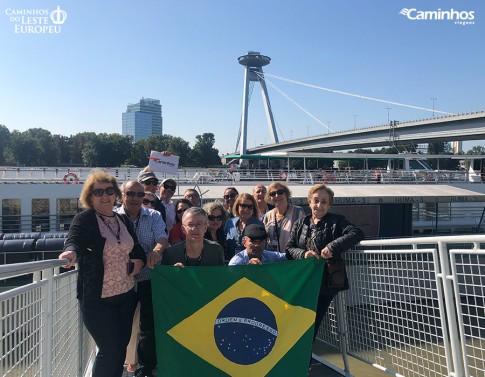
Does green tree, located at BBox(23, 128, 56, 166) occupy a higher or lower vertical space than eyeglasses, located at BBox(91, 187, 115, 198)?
higher

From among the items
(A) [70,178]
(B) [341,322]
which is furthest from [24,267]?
(A) [70,178]

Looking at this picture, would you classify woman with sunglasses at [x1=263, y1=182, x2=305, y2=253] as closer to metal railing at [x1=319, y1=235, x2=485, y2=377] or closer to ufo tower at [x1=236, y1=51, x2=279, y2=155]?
metal railing at [x1=319, y1=235, x2=485, y2=377]

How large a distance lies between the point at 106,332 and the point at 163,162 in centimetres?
722

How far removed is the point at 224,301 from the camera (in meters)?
3.49

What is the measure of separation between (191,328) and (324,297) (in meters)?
1.33

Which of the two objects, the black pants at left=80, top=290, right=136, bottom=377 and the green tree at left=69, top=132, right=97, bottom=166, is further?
the green tree at left=69, top=132, right=97, bottom=166

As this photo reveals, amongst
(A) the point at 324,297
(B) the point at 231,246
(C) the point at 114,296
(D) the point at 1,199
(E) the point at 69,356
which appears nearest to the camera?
(C) the point at 114,296

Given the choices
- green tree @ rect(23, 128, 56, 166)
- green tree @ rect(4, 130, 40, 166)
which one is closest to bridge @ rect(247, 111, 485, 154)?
green tree @ rect(23, 128, 56, 166)

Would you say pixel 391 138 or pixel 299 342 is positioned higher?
pixel 391 138

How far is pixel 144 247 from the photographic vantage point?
3959 mm

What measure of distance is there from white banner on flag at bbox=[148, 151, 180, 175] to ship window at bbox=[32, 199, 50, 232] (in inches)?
340

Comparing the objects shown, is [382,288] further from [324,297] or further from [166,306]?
[166,306]

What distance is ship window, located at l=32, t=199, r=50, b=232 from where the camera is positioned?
16875 mm

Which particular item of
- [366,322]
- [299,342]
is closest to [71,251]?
[299,342]
